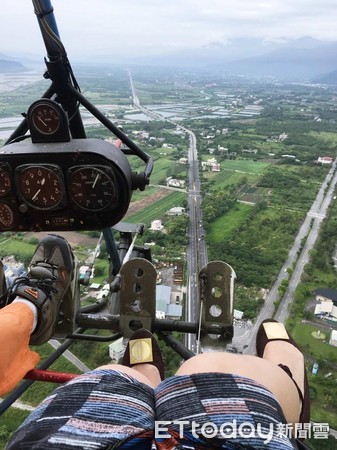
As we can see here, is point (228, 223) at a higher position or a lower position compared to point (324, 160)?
lower

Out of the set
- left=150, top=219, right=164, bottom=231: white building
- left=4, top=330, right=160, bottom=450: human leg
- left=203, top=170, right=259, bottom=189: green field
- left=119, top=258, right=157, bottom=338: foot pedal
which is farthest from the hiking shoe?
left=203, top=170, right=259, bottom=189: green field

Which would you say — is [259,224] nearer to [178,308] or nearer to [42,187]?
[178,308]

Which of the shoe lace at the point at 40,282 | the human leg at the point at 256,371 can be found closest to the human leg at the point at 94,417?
the human leg at the point at 256,371

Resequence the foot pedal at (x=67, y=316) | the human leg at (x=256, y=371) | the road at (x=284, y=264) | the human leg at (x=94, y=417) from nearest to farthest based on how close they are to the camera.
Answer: the human leg at (x=94, y=417)
the human leg at (x=256, y=371)
the foot pedal at (x=67, y=316)
the road at (x=284, y=264)

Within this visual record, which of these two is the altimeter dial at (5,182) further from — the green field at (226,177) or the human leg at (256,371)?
the green field at (226,177)

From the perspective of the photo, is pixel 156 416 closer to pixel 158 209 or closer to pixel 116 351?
pixel 116 351

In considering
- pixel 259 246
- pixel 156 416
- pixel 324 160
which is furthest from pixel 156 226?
pixel 324 160

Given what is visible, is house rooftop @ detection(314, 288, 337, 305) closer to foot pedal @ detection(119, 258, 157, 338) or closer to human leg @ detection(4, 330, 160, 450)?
foot pedal @ detection(119, 258, 157, 338)
